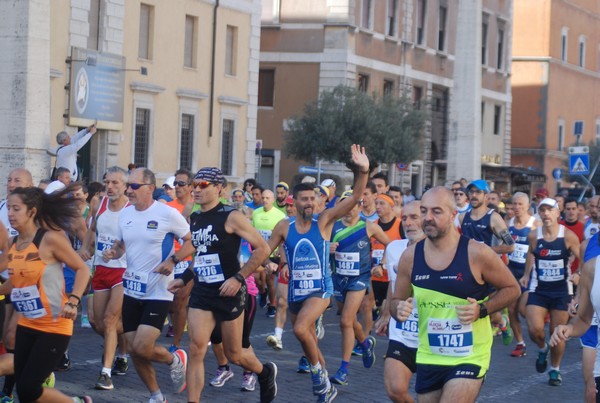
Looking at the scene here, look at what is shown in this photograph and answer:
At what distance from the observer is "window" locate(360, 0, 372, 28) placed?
46.2 meters

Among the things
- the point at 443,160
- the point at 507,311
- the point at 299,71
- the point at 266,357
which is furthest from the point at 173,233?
the point at 443,160

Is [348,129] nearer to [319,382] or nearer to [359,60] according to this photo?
[359,60]

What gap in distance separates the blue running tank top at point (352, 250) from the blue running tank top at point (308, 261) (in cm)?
162

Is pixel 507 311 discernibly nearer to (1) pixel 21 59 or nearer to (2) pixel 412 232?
(2) pixel 412 232

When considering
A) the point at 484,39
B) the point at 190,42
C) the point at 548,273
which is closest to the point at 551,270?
the point at 548,273

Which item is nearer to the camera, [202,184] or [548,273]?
[202,184]

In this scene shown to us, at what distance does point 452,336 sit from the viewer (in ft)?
24.1

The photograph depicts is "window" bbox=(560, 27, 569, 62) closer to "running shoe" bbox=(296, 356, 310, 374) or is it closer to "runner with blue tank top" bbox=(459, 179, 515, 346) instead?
"runner with blue tank top" bbox=(459, 179, 515, 346)

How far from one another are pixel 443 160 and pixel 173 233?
42766mm

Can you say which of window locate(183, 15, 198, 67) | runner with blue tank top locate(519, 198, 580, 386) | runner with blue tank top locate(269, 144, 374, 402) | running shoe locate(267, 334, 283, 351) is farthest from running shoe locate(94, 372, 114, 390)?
window locate(183, 15, 198, 67)

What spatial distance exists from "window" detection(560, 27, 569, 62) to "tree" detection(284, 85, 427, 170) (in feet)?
90.9

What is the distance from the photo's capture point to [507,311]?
16.0 metres

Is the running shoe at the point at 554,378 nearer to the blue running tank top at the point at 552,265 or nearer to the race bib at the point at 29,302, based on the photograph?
the blue running tank top at the point at 552,265

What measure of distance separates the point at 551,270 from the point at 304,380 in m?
3.19
